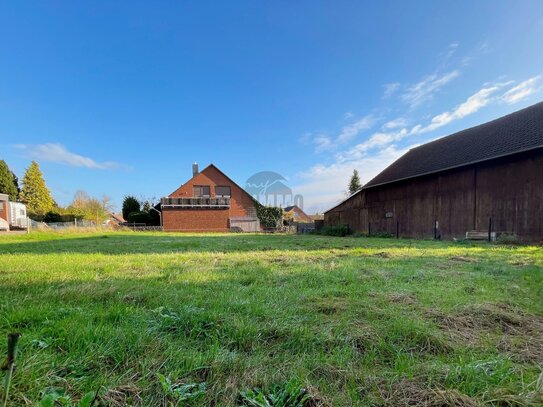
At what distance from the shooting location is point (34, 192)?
35719mm

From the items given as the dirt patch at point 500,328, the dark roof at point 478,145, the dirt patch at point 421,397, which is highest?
the dark roof at point 478,145

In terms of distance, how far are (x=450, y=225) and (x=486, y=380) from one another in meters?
14.2

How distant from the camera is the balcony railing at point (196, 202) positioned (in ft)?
86.0

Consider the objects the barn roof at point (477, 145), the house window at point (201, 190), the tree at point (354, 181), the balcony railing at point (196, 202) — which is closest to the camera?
the barn roof at point (477, 145)

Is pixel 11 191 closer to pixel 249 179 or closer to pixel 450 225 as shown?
pixel 249 179

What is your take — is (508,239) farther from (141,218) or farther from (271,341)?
(141,218)

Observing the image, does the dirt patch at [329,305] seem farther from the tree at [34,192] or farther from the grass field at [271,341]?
the tree at [34,192]

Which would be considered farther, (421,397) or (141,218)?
(141,218)

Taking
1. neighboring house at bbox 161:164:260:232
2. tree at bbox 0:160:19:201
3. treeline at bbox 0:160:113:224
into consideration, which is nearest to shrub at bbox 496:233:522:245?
neighboring house at bbox 161:164:260:232

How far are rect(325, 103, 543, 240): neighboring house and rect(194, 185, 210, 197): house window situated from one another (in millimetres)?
17368

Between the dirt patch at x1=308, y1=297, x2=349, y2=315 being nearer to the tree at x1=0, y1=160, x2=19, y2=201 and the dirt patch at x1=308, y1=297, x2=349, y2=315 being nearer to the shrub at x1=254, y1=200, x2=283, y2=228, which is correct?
the shrub at x1=254, y1=200, x2=283, y2=228

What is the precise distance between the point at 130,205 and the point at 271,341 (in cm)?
3444

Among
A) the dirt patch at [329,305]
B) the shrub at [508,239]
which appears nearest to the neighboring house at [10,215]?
the dirt patch at [329,305]

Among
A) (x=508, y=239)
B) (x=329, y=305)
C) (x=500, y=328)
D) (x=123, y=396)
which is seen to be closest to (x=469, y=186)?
(x=508, y=239)
